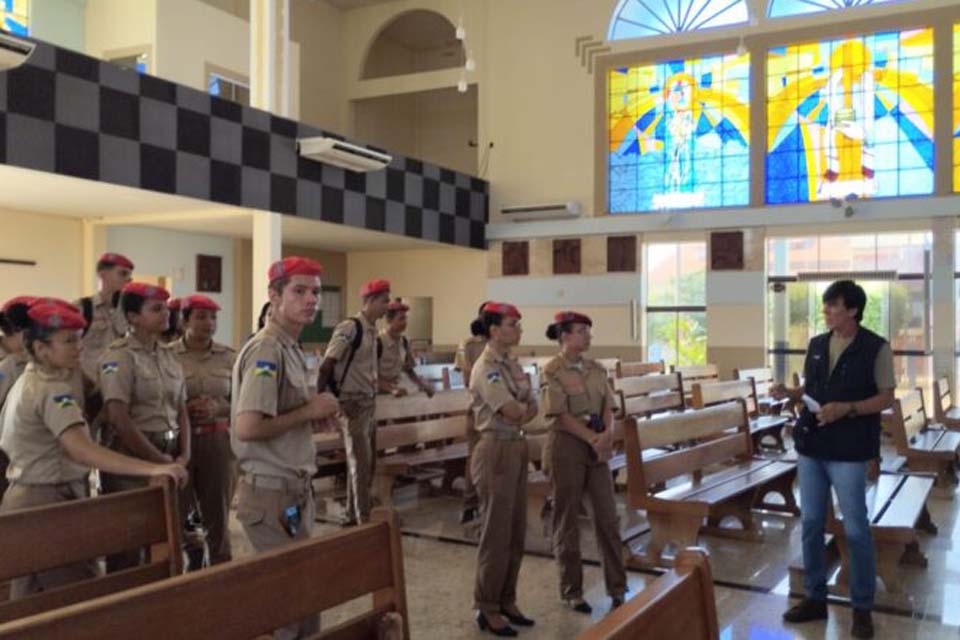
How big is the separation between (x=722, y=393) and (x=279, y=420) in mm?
4987

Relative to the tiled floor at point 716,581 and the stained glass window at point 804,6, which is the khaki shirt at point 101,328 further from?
the stained glass window at point 804,6

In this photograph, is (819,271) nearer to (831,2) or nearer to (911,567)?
(831,2)

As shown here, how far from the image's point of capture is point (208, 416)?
368cm

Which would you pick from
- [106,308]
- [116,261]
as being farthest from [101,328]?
[116,261]

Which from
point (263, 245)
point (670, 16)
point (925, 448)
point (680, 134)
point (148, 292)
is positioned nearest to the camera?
point (148, 292)

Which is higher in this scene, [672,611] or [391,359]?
[391,359]

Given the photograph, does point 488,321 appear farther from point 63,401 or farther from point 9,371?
point 9,371

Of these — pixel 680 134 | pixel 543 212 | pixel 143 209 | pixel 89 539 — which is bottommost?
pixel 89 539

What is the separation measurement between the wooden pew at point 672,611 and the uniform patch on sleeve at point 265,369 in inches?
52.3

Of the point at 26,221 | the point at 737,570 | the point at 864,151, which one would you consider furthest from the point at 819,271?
the point at 26,221

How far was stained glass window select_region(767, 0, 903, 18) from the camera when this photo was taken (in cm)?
1096

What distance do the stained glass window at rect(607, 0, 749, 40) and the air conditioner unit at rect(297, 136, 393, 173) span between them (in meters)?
4.36

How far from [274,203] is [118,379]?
6.75 meters

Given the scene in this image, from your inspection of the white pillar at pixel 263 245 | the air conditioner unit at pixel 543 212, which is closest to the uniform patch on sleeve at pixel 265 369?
the white pillar at pixel 263 245
